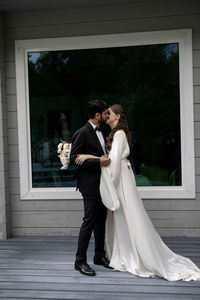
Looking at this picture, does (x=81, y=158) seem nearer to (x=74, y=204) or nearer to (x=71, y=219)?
(x=74, y=204)

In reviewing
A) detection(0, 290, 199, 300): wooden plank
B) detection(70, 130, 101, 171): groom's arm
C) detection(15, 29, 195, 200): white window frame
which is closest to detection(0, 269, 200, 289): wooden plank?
detection(0, 290, 199, 300): wooden plank

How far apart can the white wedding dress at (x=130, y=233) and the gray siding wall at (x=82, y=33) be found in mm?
1180

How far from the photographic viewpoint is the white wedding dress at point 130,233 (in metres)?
3.10

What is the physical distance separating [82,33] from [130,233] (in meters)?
2.74

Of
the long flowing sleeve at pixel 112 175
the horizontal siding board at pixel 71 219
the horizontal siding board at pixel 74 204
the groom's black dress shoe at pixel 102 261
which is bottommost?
the groom's black dress shoe at pixel 102 261

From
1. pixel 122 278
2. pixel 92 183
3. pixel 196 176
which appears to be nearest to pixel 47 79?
pixel 92 183

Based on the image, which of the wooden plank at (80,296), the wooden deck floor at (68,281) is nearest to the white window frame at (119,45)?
the wooden deck floor at (68,281)

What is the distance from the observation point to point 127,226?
3.24 metres

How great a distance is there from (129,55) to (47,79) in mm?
1182

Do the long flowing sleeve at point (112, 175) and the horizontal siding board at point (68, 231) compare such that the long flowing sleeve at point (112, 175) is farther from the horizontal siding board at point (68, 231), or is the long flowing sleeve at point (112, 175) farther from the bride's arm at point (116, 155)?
the horizontal siding board at point (68, 231)

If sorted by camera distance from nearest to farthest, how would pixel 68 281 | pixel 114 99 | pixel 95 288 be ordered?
pixel 95 288, pixel 68 281, pixel 114 99

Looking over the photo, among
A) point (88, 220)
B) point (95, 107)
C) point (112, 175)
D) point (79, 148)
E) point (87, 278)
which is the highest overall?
point (95, 107)

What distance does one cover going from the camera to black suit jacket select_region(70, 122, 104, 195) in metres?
3.19

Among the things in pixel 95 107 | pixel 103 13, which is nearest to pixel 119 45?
pixel 103 13
